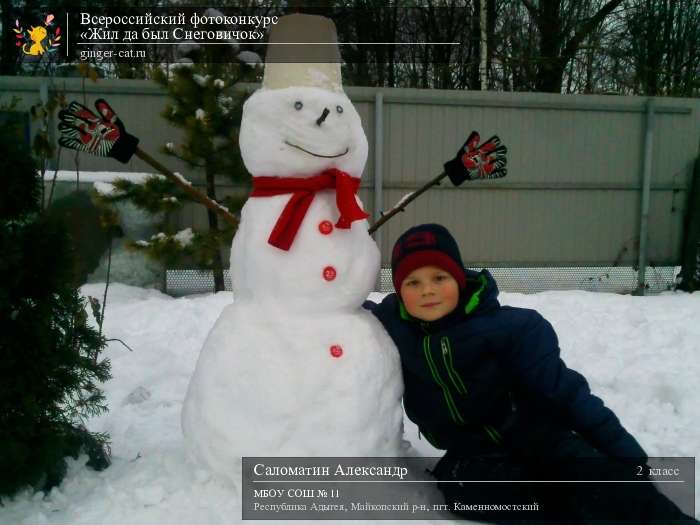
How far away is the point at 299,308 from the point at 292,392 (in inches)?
11.7

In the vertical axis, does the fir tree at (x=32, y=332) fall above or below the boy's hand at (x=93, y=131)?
below

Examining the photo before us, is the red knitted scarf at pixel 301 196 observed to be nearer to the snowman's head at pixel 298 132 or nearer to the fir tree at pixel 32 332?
the snowman's head at pixel 298 132

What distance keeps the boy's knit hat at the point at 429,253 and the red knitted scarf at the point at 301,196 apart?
Answer: 0.69ft

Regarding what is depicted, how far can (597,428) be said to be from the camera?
6.98 ft

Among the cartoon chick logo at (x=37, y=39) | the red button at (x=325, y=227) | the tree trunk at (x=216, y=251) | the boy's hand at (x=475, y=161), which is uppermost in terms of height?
the cartoon chick logo at (x=37, y=39)

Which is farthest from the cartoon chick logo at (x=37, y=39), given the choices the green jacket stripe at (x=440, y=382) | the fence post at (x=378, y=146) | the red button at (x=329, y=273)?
the fence post at (x=378, y=146)

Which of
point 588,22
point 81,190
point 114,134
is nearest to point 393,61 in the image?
point 588,22

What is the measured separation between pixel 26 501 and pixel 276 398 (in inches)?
39.6

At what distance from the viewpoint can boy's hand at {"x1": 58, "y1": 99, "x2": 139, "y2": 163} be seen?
2348 mm

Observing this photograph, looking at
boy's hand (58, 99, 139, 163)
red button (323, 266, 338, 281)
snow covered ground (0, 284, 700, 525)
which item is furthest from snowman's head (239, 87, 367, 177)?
snow covered ground (0, 284, 700, 525)

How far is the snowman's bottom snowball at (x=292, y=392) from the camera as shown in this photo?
2.16 metres

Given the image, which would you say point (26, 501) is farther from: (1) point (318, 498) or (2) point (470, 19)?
(2) point (470, 19)

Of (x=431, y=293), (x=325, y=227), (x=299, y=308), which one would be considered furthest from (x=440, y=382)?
(x=325, y=227)

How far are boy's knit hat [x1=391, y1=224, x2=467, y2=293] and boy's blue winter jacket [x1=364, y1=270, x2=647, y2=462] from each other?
0.13 meters
